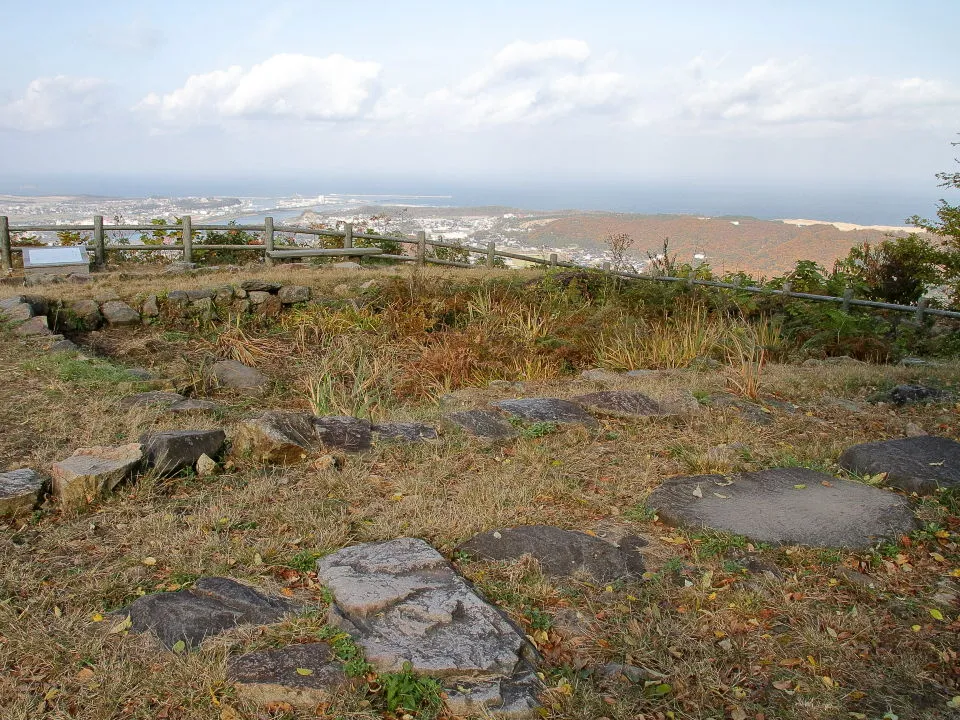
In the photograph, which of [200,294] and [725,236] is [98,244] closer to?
[200,294]

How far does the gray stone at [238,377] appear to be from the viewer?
20.7ft

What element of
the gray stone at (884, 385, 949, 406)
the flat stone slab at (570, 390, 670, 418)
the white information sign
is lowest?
the flat stone slab at (570, 390, 670, 418)

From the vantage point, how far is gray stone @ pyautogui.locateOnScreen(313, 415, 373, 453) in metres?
4.05

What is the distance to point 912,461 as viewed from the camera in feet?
→ 11.8

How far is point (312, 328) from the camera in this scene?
8.13 m

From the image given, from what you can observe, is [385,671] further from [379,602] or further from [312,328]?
[312,328]

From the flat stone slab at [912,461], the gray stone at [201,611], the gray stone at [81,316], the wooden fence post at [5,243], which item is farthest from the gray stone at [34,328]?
the flat stone slab at [912,461]

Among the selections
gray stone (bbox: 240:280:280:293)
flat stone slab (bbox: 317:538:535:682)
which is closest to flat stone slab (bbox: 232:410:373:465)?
flat stone slab (bbox: 317:538:535:682)

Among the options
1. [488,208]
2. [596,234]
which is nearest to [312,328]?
[596,234]

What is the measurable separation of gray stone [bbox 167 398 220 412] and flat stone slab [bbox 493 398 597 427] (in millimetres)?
1972

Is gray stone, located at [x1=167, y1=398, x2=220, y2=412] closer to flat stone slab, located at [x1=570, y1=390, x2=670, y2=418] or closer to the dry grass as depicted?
the dry grass

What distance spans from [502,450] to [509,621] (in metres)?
1.73

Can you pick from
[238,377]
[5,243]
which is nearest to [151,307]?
[238,377]

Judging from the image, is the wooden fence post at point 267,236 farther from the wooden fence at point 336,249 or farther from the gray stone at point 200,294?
the gray stone at point 200,294
